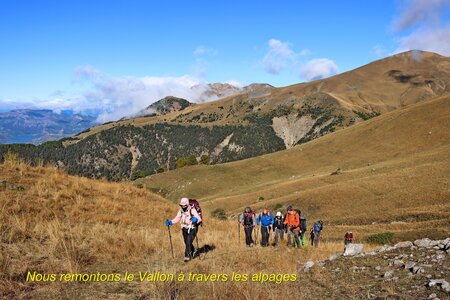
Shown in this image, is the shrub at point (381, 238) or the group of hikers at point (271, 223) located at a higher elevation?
the group of hikers at point (271, 223)

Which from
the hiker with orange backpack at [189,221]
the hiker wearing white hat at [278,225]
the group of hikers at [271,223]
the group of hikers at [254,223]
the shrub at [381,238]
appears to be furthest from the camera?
the shrub at [381,238]

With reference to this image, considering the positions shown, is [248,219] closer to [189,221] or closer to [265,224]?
[265,224]

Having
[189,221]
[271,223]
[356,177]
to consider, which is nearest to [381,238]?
[271,223]

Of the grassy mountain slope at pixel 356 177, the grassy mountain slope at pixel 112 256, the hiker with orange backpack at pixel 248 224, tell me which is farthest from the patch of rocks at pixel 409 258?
the grassy mountain slope at pixel 356 177

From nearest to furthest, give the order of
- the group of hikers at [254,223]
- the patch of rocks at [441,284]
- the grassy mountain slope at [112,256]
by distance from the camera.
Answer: the patch of rocks at [441,284], the grassy mountain slope at [112,256], the group of hikers at [254,223]

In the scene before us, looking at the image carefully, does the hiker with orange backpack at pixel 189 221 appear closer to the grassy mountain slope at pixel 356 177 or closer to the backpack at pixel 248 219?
the backpack at pixel 248 219

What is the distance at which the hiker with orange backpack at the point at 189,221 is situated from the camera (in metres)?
11.5

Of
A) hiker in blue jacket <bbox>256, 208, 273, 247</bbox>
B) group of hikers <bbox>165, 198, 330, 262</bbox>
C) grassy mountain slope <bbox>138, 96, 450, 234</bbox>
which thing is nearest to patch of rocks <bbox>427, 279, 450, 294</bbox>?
group of hikers <bbox>165, 198, 330, 262</bbox>

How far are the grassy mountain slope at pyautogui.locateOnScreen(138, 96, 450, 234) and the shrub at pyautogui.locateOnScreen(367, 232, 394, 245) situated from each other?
297cm

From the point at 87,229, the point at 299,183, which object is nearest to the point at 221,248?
the point at 87,229

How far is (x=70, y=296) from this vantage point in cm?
748

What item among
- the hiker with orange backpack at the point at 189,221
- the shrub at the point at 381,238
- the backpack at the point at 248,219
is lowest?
the shrub at the point at 381,238

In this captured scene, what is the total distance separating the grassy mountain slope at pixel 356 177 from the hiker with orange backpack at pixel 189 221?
19602 millimetres

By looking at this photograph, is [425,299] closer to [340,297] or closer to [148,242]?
[340,297]
